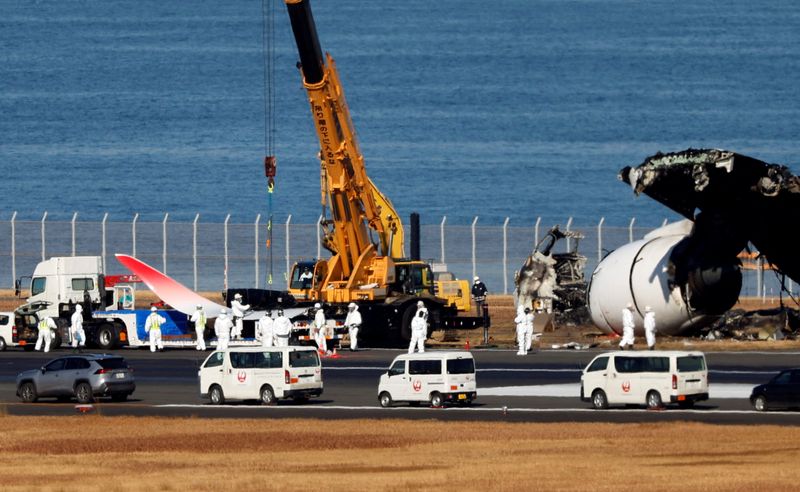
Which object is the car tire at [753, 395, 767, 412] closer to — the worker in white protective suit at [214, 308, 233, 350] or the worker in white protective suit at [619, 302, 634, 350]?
the worker in white protective suit at [619, 302, 634, 350]

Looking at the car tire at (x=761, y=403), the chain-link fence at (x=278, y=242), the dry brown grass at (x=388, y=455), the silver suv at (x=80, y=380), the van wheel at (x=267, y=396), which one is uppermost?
the chain-link fence at (x=278, y=242)

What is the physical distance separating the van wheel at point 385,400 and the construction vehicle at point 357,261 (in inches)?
886

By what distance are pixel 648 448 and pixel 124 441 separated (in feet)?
38.7

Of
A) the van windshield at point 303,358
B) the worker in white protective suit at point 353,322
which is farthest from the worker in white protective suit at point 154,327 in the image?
the van windshield at point 303,358

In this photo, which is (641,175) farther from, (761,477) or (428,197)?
(428,197)

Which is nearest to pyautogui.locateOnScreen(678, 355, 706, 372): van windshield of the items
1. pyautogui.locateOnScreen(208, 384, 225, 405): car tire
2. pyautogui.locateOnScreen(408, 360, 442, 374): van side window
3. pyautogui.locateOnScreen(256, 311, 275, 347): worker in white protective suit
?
pyautogui.locateOnScreen(408, 360, 442, 374): van side window

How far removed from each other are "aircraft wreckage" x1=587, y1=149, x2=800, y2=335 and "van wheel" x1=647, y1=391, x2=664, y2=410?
15.5 m

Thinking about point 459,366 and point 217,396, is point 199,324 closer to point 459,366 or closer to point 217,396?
point 217,396

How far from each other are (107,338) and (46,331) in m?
2.48

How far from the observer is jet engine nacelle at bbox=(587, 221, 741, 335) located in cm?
6538

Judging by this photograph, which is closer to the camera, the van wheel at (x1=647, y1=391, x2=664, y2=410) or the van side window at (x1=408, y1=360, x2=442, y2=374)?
the van wheel at (x1=647, y1=391, x2=664, y2=410)

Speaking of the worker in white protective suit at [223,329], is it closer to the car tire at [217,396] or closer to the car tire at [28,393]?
the car tire at [28,393]

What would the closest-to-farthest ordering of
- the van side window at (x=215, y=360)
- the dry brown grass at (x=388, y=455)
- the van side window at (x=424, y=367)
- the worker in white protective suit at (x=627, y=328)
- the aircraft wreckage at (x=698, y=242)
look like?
the dry brown grass at (x=388, y=455) → the van side window at (x=424, y=367) → the van side window at (x=215, y=360) → the aircraft wreckage at (x=698, y=242) → the worker in white protective suit at (x=627, y=328)

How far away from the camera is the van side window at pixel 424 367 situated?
4788cm
